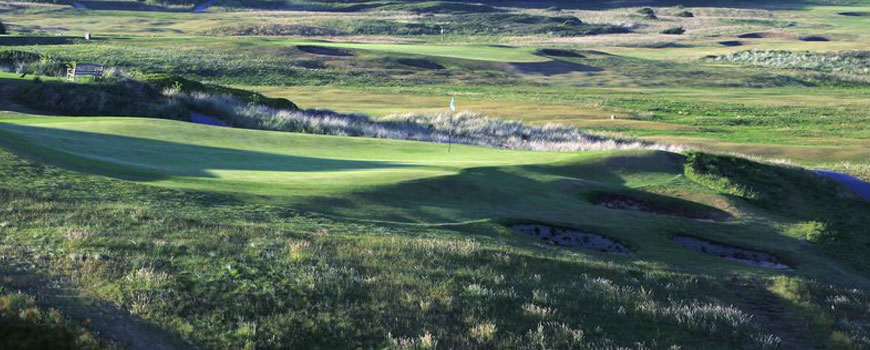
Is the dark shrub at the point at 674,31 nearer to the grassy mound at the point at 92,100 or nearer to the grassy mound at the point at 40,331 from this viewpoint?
the grassy mound at the point at 92,100

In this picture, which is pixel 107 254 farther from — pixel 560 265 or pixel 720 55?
pixel 720 55

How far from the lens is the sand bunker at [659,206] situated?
2350cm

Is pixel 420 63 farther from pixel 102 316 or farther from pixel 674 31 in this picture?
pixel 102 316

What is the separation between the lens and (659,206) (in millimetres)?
24203

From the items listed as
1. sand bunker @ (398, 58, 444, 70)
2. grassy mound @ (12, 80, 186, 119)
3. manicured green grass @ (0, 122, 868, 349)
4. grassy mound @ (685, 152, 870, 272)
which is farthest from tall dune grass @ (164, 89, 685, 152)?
sand bunker @ (398, 58, 444, 70)

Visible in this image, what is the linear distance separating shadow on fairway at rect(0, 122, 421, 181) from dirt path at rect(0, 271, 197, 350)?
8.45m

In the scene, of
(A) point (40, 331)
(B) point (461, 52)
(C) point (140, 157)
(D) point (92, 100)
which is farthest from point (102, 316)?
(B) point (461, 52)

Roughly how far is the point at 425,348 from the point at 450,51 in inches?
3500

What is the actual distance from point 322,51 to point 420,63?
971 cm

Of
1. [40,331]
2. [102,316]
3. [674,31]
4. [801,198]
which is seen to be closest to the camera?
[40,331]

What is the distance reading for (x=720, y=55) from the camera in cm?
11500

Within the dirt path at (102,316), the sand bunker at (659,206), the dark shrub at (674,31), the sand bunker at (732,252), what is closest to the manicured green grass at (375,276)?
the dirt path at (102,316)

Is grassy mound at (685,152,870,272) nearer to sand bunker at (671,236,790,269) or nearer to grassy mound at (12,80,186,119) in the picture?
sand bunker at (671,236,790,269)

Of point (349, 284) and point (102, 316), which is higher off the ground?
point (102, 316)
